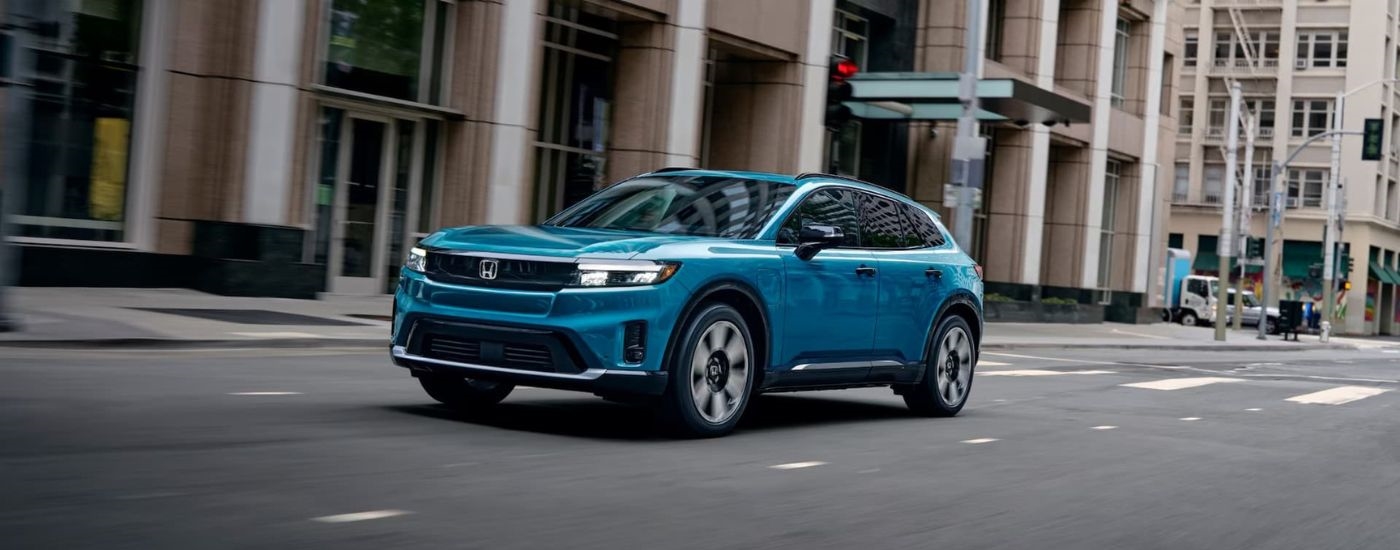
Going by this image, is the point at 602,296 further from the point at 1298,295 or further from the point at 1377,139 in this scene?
the point at 1298,295

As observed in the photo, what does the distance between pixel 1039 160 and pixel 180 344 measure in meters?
Result: 30.7

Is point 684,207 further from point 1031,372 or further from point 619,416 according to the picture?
point 1031,372

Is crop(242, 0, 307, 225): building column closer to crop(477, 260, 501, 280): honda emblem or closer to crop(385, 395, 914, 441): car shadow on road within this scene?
crop(385, 395, 914, 441): car shadow on road

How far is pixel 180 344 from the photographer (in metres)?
13.0

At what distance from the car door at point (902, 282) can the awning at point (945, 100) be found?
18566 mm

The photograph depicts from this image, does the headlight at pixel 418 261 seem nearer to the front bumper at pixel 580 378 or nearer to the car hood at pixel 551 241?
the car hood at pixel 551 241

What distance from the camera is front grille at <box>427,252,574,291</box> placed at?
8.39 meters

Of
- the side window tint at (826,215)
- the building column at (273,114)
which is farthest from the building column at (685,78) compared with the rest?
the side window tint at (826,215)

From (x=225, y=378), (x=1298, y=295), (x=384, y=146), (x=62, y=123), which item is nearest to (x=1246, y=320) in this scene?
(x=1298, y=295)

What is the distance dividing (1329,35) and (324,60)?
67.7 metres

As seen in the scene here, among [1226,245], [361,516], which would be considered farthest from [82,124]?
[1226,245]

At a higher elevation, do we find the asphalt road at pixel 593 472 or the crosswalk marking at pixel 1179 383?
the crosswalk marking at pixel 1179 383

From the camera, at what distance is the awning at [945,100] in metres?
31.6

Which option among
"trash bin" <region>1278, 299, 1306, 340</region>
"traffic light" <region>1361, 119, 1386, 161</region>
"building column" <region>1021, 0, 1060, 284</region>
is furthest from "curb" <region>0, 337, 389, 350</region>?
"trash bin" <region>1278, 299, 1306, 340</region>
